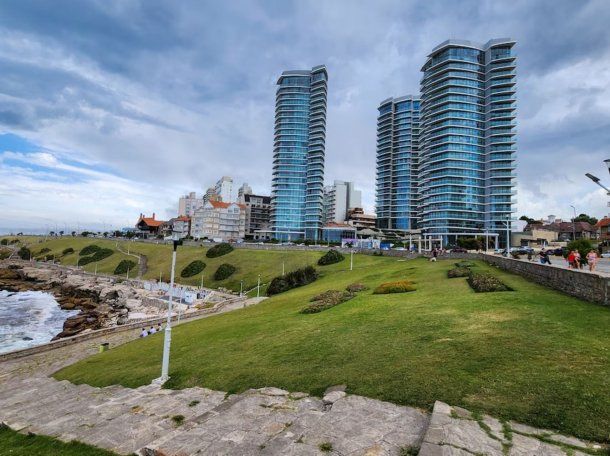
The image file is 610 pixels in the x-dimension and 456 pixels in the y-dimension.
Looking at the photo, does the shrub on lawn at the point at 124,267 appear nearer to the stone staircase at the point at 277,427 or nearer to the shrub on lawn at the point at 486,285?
the stone staircase at the point at 277,427

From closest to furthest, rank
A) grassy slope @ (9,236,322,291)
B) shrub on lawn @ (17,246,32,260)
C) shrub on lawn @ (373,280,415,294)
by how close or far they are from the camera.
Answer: shrub on lawn @ (373,280,415,294), grassy slope @ (9,236,322,291), shrub on lawn @ (17,246,32,260)

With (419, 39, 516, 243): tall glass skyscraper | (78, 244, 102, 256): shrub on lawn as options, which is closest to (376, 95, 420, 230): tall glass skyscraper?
(419, 39, 516, 243): tall glass skyscraper

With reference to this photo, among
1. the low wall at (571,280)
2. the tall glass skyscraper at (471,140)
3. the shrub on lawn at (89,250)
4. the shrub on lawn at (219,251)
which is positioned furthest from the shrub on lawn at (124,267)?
the tall glass skyscraper at (471,140)

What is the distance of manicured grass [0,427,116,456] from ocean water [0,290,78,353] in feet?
93.6

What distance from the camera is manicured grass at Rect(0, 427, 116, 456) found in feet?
29.7

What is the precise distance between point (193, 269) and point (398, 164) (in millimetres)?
136634

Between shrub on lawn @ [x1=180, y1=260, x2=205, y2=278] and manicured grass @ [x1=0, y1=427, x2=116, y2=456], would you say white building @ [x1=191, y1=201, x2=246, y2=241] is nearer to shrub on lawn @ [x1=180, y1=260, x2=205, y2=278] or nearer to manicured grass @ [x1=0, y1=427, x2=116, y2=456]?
shrub on lawn @ [x1=180, y1=260, x2=205, y2=278]

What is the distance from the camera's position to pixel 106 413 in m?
11.7

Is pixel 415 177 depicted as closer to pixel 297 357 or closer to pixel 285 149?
pixel 285 149

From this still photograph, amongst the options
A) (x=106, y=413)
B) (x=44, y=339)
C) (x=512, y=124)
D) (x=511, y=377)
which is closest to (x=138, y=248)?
(x=44, y=339)

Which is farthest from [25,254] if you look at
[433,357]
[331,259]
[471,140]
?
[471,140]

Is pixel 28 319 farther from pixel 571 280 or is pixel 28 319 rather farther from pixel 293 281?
pixel 571 280

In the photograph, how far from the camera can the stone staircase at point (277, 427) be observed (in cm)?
703

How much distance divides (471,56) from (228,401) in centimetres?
16658
